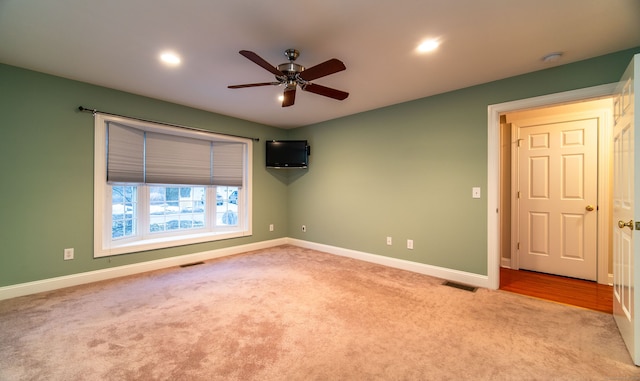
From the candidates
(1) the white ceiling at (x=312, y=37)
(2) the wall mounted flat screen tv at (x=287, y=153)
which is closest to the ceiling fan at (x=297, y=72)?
(1) the white ceiling at (x=312, y=37)

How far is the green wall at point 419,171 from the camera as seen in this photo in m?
3.02

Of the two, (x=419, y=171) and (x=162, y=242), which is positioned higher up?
(x=419, y=171)

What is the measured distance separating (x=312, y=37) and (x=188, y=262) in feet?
11.9

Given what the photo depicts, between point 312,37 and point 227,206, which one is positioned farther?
point 227,206

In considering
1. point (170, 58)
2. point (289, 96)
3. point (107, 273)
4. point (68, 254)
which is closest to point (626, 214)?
point (289, 96)

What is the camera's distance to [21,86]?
2816 mm

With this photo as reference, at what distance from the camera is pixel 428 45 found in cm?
234

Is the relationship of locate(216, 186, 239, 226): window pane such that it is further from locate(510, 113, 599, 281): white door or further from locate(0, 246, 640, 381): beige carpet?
locate(510, 113, 599, 281): white door

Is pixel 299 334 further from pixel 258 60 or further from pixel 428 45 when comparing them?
pixel 428 45

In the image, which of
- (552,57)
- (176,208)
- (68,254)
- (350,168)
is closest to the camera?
(552,57)

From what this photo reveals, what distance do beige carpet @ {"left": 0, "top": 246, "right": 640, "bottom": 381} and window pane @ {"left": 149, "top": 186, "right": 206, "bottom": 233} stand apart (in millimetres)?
1044

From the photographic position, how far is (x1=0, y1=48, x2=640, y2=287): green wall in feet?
9.12

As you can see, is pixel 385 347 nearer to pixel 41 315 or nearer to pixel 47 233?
pixel 41 315

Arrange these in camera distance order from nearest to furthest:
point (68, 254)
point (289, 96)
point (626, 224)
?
1. point (626, 224)
2. point (289, 96)
3. point (68, 254)
